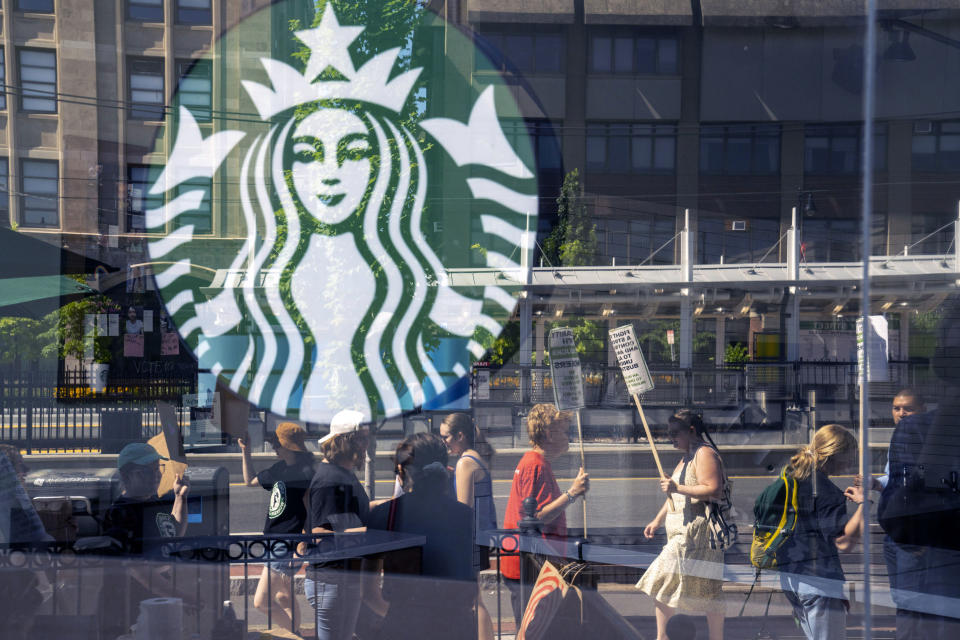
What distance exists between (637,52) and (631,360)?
1.33 meters

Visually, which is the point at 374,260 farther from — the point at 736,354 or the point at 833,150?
the point at 833,150

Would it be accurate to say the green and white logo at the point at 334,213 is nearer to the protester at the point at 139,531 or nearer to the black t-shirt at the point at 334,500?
the black t-shirt at the point at 334,500

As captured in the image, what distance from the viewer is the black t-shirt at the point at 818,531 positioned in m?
3.53

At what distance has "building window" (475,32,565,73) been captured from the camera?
3.64 m

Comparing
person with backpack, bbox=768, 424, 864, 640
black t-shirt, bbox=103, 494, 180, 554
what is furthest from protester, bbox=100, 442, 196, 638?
person with backpack, bbox=768, 424, 864, 640

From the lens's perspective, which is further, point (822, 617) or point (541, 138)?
point (541, 138)

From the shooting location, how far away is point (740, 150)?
3596 millimetres

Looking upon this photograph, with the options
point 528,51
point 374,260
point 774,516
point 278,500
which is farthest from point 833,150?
point 278,500

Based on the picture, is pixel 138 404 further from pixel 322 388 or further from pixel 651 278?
pixel 651 278

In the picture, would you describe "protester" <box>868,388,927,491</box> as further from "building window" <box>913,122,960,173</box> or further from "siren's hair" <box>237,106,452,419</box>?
"siren's hair" <box>237,106,452,419</box>

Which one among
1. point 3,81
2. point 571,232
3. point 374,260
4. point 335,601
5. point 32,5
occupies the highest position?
point 32,5

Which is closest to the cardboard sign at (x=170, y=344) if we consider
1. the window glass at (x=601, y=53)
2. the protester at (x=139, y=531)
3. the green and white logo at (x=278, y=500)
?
the protester at (x=139, y=531)

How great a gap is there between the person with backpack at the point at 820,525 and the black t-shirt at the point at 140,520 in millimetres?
2732

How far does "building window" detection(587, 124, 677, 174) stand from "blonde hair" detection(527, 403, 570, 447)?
3.60 feet
